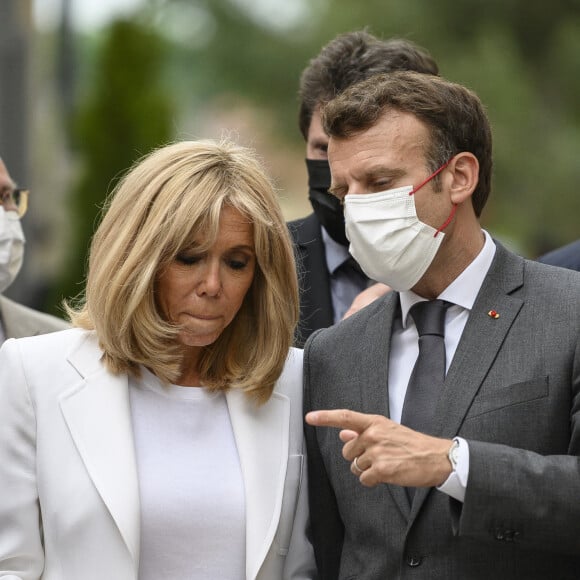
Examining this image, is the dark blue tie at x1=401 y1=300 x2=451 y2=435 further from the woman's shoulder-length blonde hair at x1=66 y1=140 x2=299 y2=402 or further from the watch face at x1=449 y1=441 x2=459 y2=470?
the woman's shoulder-length blonde hair at x1=66 y1=140 x2=299 y2=402

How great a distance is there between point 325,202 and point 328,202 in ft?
0.05

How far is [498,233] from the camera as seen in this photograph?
2303cm

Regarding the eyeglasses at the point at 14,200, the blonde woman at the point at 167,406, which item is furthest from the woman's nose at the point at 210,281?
the eyeglasses at the point at 14,200

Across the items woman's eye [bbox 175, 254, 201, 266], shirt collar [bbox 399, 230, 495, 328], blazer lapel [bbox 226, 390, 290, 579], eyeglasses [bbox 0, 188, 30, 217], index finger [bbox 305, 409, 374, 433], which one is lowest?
blazer lapel [bbox 226, 390, 290, 579]

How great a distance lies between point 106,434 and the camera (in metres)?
3.87

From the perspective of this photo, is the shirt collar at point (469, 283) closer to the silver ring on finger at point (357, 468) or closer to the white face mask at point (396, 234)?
the white face mask at point (396, 234)

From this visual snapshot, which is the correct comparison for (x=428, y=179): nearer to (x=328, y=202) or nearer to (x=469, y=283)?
(x=469, y=283)

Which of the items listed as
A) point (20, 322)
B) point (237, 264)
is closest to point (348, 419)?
point (237, 264)

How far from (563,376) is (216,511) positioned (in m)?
1.10

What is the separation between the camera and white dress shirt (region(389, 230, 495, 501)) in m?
3.91

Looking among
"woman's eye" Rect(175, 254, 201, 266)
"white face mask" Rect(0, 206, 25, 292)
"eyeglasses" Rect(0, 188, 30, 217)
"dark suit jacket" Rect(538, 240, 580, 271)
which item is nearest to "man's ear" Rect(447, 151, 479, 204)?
"woman's eye" Rect(175, 254, 201, 266)

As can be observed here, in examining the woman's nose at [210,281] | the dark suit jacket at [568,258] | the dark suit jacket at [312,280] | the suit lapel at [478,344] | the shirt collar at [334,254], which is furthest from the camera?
the dark suit jacket at [568,258]

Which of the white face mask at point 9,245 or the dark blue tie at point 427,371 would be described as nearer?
the dark blue tie at point 427,371

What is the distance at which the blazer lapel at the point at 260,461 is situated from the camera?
3.88 m
